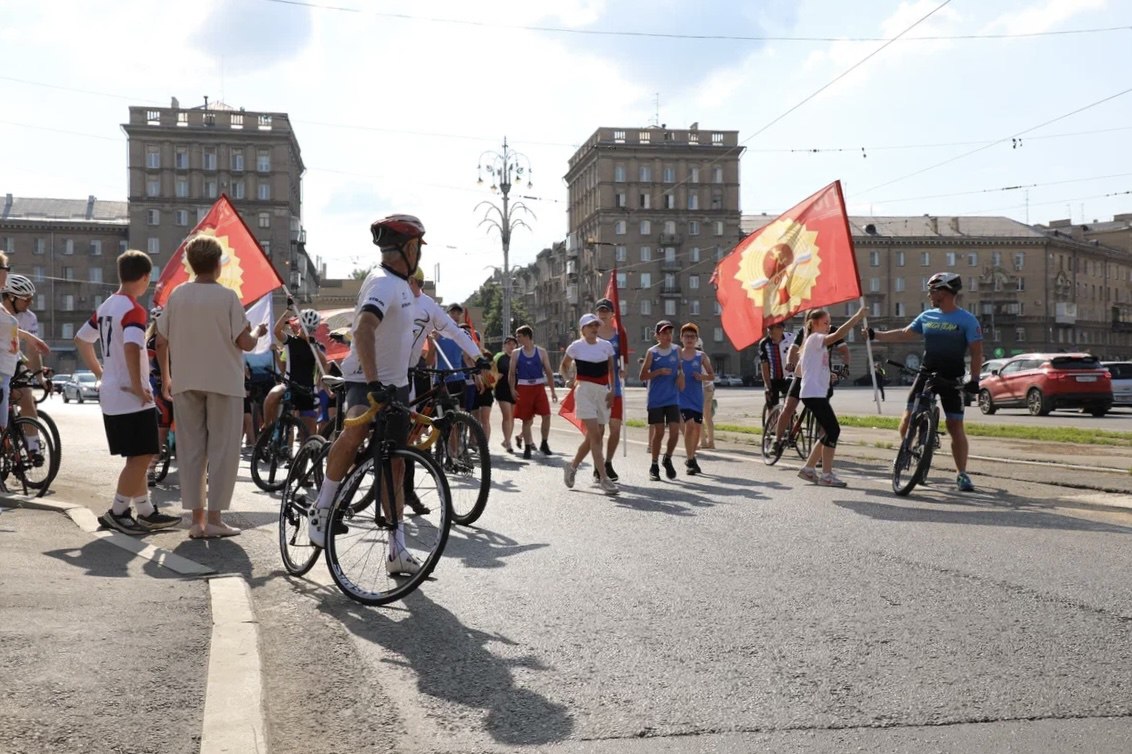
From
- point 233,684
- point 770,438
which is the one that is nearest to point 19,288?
point 233,684

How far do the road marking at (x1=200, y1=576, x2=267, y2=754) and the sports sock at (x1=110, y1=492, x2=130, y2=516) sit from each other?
2.98m

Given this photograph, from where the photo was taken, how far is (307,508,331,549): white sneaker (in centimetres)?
609

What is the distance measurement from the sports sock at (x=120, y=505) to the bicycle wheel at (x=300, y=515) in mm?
2013

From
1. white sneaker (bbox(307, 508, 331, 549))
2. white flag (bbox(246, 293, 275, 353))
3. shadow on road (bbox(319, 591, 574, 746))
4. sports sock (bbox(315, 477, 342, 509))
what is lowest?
shadow on road (bbox(319, 591, 574, 746))

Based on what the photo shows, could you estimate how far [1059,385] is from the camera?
30594mm

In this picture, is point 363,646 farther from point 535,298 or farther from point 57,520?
point 535,298

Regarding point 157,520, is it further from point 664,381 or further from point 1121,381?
point 1121,381

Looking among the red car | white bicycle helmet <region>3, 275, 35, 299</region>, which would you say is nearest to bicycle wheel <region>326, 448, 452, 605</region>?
white bicycle helmet <region>3, 275, 35, 299</region>

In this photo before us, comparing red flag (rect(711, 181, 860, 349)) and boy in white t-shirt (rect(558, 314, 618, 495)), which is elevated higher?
red flag (rect(711, 181, 860, 349))

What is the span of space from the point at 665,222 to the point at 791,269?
102m

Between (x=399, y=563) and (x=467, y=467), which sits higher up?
(x=467, y=467)

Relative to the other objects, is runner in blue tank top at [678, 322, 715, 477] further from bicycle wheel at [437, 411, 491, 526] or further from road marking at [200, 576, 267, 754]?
road marking at [200, 576, 267, 754]

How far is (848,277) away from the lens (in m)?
14.7

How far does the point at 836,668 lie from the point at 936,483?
25.5ft
